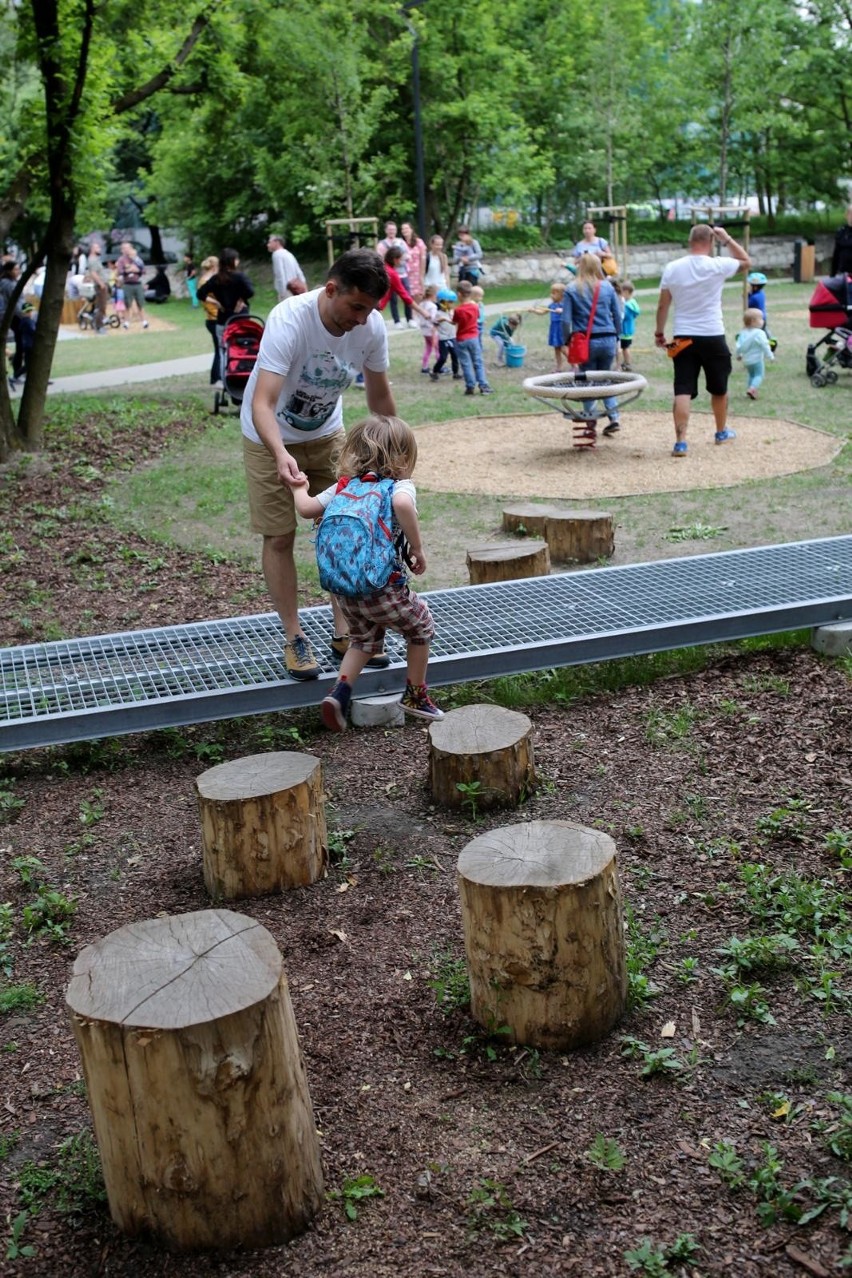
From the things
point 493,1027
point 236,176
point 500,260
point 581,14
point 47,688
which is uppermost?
point 581,14

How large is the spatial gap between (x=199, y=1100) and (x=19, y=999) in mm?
1220

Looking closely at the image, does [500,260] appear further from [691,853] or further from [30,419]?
[691,853]

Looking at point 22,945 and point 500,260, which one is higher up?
point 500,260

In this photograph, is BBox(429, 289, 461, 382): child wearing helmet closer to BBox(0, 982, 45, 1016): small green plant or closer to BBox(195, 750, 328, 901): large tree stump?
BBox(195, 750, 328, 901): large tree stump

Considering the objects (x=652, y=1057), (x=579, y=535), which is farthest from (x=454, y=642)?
(x=652, y=1057)

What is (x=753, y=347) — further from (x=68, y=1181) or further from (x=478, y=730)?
(x=68, y=1181)

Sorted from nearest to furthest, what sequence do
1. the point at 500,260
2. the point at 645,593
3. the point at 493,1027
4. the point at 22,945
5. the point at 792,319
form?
1. the point at 493,1027
2. the point at 22,945
3. the point at 645,593
4. the point at 792,319
5. the point at 500,260

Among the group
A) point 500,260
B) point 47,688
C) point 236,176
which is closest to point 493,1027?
point 47,688

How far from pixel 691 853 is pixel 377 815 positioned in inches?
42.1

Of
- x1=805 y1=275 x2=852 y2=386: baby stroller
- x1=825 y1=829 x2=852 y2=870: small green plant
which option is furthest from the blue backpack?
x1=805 y1=275 x2=852 y2=386: baby stroller

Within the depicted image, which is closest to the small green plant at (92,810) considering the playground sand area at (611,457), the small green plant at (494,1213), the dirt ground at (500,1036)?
the dirt ground at (500,1036)

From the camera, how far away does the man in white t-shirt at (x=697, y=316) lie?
9.88m

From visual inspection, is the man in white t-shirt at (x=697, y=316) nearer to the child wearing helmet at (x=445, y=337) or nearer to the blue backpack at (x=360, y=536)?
the child wearing helmet at (x=445, y=337)

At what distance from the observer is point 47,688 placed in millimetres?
5133
